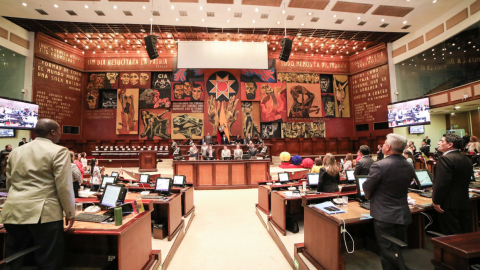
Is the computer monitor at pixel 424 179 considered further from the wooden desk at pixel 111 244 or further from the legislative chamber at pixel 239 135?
the wooden desk at pixel 111 244

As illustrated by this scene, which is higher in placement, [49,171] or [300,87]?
[300,87]

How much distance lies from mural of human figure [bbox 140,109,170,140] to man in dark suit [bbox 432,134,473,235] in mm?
11740

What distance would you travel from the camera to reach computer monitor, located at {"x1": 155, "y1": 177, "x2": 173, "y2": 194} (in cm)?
363

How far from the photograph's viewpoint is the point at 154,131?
1224 centimetres

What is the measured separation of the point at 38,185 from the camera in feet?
5.21

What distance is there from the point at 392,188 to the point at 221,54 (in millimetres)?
10467

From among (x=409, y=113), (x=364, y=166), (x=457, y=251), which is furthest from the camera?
(x=409, y=113)

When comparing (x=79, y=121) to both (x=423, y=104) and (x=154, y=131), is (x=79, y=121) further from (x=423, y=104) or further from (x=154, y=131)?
(x=423, y=104)

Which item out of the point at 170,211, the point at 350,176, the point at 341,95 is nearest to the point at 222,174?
the point at 170,211

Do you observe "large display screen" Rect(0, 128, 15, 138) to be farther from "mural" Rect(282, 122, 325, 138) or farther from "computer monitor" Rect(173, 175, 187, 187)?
"mural" Rect(282, 122, 325, 138)

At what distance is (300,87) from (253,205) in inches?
368

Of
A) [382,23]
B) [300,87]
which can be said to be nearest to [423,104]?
[382,23]

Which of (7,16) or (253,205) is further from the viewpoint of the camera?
(7,16)

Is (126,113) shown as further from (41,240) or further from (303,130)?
(41,240)
